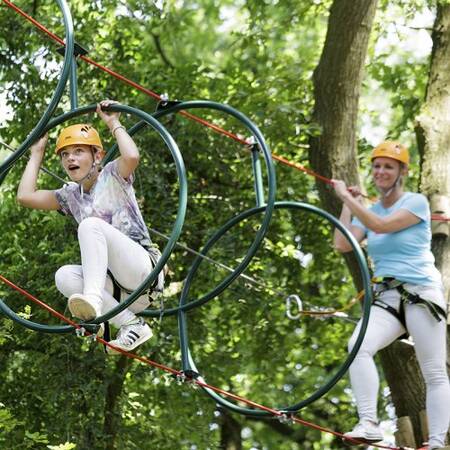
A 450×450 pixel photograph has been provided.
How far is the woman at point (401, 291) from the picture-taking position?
5398mm

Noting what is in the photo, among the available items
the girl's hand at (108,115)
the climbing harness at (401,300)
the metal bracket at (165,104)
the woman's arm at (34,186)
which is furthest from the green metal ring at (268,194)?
the climbing harness at (401,300)

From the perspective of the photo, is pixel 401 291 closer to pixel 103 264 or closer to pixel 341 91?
pixel 103 264

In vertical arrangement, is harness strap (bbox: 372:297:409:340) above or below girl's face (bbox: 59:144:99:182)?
below

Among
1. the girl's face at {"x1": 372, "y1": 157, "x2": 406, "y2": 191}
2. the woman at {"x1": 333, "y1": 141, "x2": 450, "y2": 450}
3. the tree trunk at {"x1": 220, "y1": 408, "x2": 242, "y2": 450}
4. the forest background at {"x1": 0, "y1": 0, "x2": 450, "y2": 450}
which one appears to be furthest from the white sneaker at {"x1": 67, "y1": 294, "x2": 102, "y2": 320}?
the tree trunk at {"x1": 220, "y1": 408, "x2": 242, "y2": 450}

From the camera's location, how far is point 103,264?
15.5 feet

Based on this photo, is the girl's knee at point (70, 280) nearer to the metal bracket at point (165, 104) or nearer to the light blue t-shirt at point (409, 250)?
the metal bracket at point (165, 104)

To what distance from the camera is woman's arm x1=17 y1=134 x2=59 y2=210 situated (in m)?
5.00

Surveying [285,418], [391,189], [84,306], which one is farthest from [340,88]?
[84,306]

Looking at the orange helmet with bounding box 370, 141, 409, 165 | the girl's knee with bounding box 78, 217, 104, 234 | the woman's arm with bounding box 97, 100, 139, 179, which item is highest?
the orange helmet with bounding box 370, 141, 409, 165

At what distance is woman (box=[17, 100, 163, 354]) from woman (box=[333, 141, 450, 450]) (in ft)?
3.61

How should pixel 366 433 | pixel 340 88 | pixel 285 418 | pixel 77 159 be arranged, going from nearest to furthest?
pixel 77 159, pixel 366 433, pixel 285 418, pixel 340 88

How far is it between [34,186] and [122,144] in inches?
22.4

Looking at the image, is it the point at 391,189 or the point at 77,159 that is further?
the point at 391,189

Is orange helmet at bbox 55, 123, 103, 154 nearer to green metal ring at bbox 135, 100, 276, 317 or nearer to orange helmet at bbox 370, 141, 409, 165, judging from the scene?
green metal ring at bbox 135, 100, 276, 317
